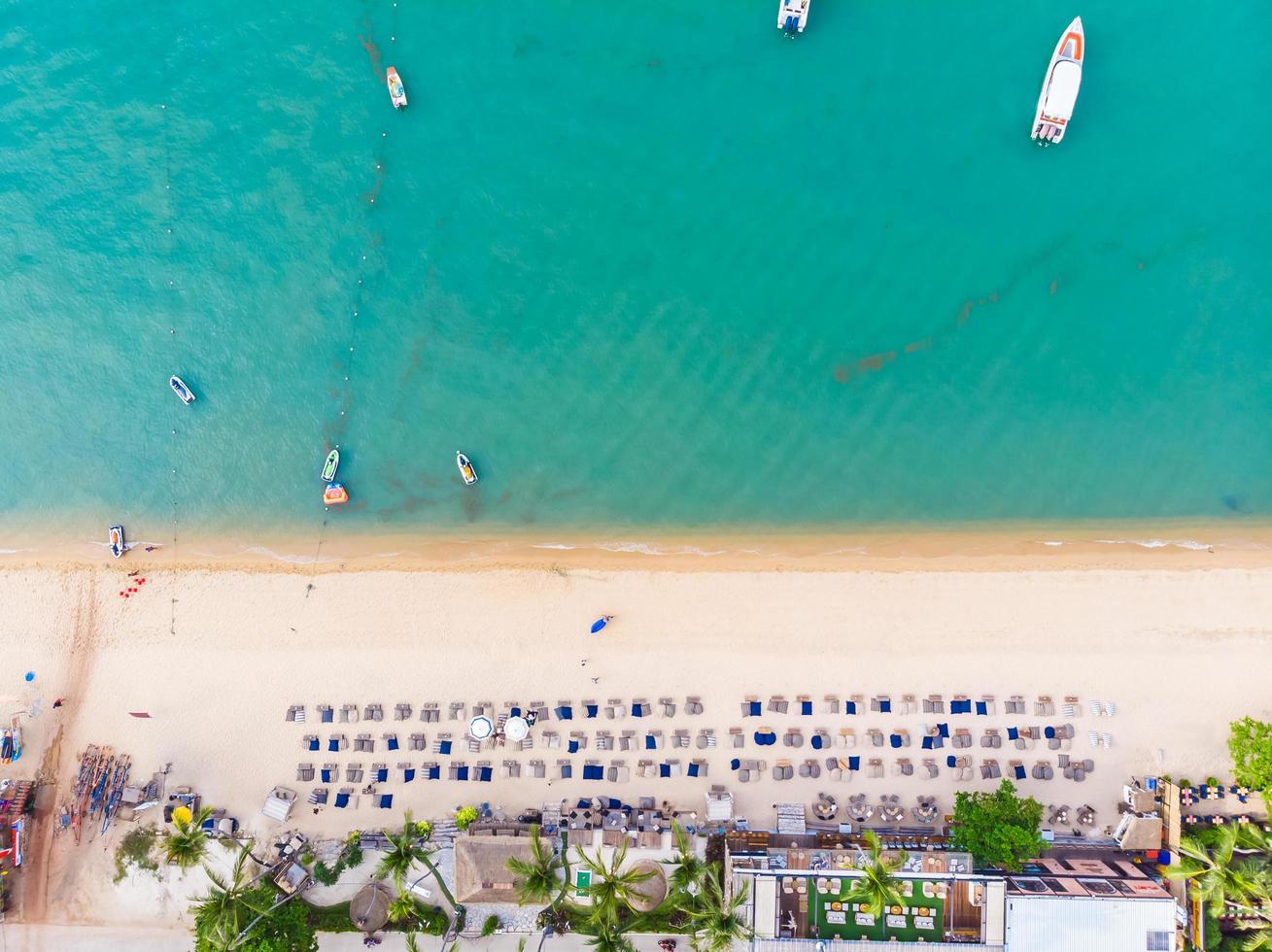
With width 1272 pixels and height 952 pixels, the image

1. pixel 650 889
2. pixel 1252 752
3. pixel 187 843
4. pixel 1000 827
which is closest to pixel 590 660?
pixel 650 889

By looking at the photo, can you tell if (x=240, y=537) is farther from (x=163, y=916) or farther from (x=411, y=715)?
(x=163, y=916)

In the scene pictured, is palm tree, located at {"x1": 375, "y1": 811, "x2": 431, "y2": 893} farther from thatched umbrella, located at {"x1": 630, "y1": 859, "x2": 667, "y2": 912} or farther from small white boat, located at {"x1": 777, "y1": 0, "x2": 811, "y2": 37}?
small white boat, located at {"x1": 777, "y1": 0, "x2": 811, "y2": 37}

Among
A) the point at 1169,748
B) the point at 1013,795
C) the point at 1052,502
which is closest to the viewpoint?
the point at 1013,795

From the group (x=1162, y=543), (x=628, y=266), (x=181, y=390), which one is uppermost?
(x=628, y=266)

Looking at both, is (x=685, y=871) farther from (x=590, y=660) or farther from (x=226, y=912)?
(x=226, y=912)

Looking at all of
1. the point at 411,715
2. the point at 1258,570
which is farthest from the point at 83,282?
the point at 1258,570

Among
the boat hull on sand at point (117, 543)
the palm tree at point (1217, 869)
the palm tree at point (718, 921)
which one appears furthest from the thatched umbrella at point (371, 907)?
the palm tree at point (1217, 869)
